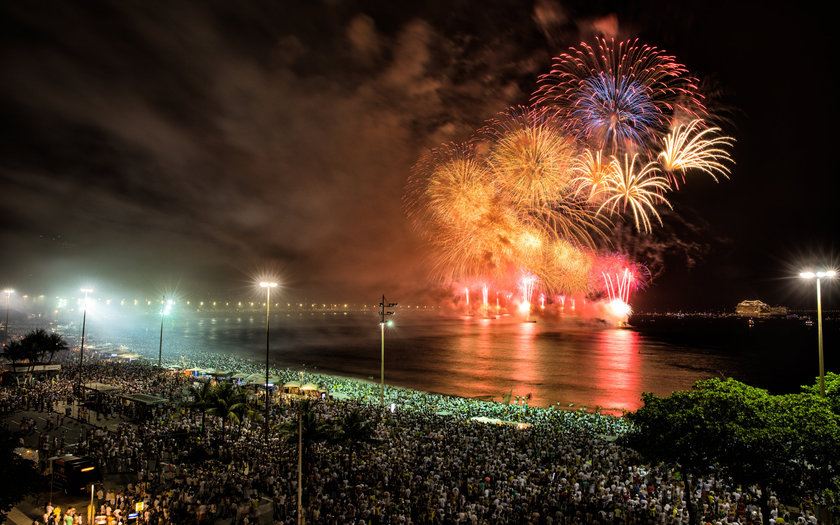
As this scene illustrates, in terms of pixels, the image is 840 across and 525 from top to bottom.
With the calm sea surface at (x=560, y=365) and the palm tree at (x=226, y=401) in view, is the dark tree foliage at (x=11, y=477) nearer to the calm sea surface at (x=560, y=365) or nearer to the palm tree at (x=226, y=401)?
the palm tree at (x=226, y=401)

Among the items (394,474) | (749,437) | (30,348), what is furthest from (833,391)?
(30,348)

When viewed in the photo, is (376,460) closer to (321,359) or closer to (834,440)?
(834,440)

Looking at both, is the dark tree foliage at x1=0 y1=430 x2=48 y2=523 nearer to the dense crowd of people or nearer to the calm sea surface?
the dense crowd of people

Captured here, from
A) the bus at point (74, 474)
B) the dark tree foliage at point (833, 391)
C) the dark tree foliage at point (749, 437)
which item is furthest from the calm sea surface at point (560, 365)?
the bus at point (74, 474)

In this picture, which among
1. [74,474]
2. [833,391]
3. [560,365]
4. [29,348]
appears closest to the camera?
[833,391]

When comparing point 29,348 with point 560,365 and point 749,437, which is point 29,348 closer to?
point 749,437

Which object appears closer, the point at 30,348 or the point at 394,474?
the point at 394,474

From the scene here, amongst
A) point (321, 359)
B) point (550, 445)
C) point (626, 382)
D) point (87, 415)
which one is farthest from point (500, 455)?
point (321, 359)
